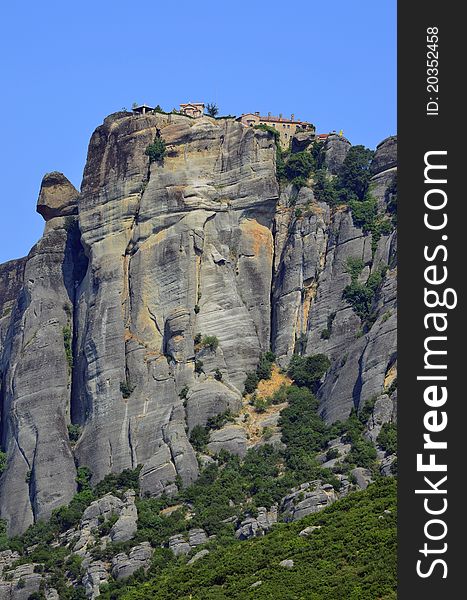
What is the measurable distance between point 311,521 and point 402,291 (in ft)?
116

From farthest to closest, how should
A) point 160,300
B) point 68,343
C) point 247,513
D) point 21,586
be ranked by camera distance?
point 68,343, point 160,300, point 21,586, point 247,513

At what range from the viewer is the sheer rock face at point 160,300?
9581 centimetres

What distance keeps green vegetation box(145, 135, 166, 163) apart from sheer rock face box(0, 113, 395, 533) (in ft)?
0.98

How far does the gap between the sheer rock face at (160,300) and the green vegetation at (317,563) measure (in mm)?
25008

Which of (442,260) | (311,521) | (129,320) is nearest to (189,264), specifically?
(129,320)

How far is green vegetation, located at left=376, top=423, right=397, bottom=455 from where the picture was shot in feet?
282

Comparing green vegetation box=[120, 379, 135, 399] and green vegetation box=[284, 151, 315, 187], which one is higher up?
green vegetation box=[284, 151, 315, 187]

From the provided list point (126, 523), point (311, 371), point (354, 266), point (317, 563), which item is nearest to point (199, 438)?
point (126, 523)

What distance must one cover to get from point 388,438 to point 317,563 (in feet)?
101

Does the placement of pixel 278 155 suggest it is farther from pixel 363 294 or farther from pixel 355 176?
pixel 363 294

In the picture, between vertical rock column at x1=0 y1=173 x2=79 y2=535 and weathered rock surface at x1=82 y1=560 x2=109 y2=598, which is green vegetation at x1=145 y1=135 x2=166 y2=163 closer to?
vertical rock column at x1=0 y1=173 x2=79 y2=535

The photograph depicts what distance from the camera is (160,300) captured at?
9962 cm

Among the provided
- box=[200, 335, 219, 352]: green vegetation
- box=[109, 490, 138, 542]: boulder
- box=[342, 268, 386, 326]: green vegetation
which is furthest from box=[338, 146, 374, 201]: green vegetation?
box=[109, 490, 138, 542]: boulder

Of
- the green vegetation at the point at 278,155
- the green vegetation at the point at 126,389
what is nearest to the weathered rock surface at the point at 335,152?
the green vegetation at the point at 278,155
